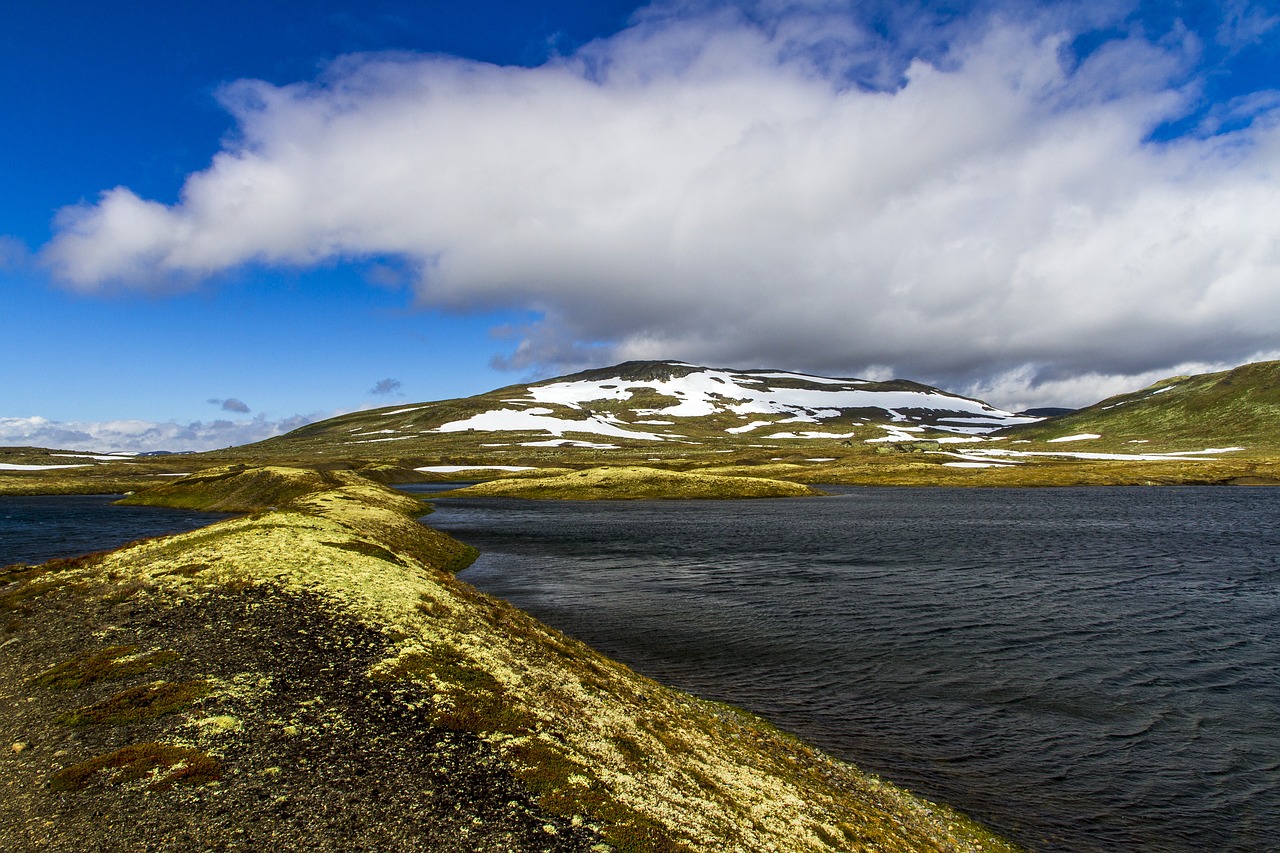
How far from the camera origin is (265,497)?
272ft

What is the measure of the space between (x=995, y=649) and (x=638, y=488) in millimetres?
94940

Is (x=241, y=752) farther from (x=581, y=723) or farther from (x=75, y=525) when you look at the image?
(x=75, y=525)

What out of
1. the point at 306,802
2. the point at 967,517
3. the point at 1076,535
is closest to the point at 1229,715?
the point at 306,802

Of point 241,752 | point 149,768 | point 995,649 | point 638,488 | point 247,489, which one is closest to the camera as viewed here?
point 149,768

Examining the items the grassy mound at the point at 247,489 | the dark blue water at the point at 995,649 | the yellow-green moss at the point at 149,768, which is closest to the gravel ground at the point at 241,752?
the yellow-green moss at the point at 149,768

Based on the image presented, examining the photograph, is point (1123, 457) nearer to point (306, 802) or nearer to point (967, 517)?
point (967, 517)

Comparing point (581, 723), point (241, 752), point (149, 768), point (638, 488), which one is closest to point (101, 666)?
point (149, 768)

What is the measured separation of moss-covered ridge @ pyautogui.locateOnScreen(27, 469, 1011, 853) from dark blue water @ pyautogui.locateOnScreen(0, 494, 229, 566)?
3347cm

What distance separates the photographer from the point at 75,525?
7056 centimetres

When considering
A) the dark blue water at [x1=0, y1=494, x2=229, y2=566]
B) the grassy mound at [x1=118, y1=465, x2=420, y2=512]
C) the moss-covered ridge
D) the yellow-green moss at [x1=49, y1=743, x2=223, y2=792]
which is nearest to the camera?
the yellow-green moss at [x1=49, y1=743, x2=223, y2=792]

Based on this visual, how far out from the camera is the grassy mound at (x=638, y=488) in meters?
121

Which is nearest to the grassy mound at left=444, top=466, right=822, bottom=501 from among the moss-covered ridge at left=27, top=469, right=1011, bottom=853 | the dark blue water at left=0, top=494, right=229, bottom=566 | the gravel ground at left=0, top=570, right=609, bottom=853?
the dark blue water at left=0, top=494, right=229, bottom=566

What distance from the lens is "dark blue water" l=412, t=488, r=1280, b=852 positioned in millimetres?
18016

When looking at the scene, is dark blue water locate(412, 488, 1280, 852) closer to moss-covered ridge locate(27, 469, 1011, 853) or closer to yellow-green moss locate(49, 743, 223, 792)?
moss-covered ridge locate(27, 469, 1011, 853)
